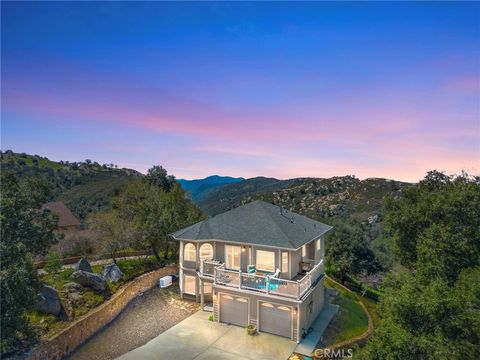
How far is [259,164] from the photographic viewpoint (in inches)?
2162

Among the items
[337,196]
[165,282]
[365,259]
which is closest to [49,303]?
[165,282]

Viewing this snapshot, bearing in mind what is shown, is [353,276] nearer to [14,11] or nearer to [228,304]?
[228,304]

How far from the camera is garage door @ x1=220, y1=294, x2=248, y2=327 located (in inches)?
708

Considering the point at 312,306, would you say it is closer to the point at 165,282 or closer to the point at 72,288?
the point at 165,282

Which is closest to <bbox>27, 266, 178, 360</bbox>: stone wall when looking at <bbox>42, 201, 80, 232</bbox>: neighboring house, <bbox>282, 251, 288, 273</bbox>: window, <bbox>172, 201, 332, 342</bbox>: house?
<bbox>172, 201, 332, 342</bbox>: house

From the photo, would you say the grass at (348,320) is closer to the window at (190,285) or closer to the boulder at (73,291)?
the window at (190,285)

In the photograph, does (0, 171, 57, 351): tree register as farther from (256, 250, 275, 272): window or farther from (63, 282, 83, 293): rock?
(256, 250, 275, 272): window

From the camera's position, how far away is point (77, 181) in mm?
78188

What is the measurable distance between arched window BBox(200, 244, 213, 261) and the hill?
43978 millimetres

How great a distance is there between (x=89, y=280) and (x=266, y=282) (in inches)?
497

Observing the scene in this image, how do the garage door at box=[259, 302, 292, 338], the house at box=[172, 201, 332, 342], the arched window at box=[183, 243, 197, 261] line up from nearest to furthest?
the garage door at box=[259, 302, 292, 338]
the house at box=[172, 201, 332, 342]
the arched window at box=[183, 243, 197, 261]

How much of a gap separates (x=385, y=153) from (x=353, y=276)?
1518cm

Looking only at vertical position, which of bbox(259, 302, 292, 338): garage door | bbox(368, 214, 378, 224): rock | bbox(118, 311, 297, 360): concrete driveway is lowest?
bbox(118, 311, 297, 360): concrete driveway

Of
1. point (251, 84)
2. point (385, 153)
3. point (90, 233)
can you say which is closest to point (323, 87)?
point (251, 84)
